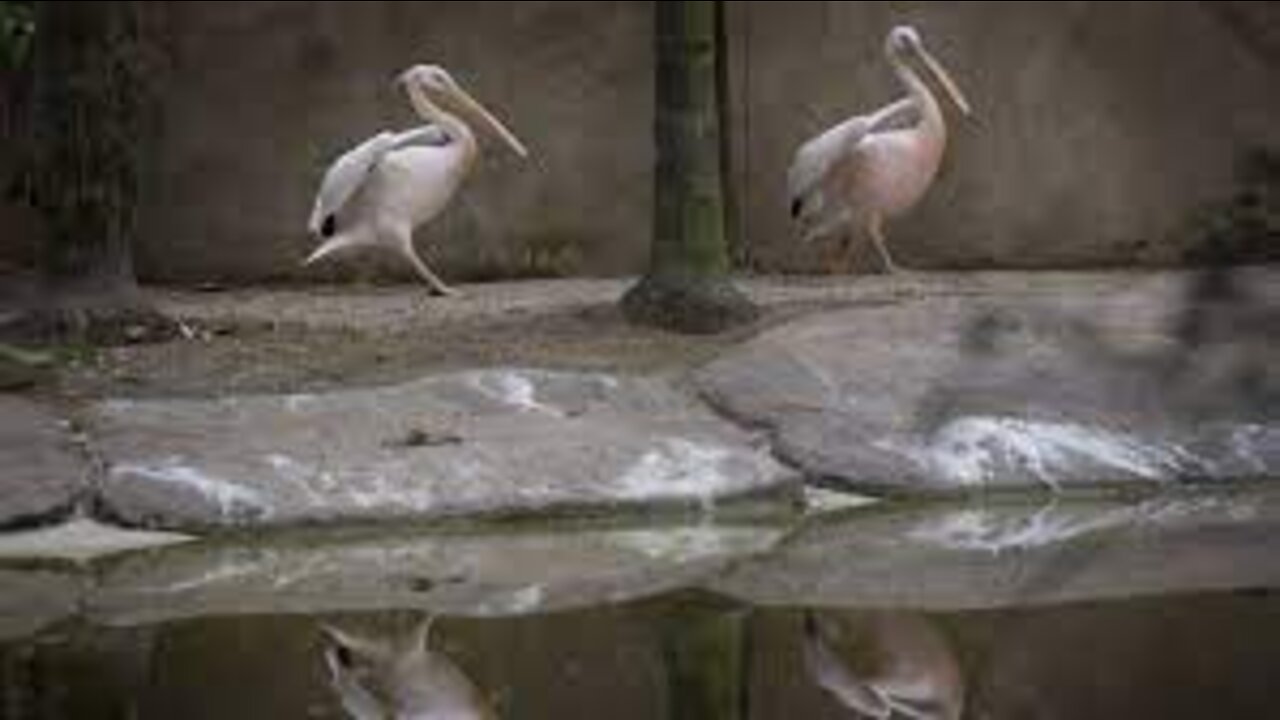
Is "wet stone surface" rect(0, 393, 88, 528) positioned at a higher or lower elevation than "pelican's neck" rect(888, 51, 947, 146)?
lower

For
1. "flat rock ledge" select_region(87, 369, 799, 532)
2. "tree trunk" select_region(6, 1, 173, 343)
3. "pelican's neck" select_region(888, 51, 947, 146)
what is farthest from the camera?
"pelican's neck" select_region(888, 51, 947, 146)

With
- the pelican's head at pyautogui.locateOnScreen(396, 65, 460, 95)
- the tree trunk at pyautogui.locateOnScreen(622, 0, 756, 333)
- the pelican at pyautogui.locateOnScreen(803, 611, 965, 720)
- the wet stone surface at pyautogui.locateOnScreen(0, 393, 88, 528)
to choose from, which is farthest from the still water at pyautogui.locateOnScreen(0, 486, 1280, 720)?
the pelican's head at pyautogui.locateOnScreen(396, 65, 460, 95)

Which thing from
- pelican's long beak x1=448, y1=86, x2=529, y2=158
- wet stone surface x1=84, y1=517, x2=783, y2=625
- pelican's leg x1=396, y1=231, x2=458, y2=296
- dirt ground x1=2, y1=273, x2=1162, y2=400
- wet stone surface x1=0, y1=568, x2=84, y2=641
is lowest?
wet stone surface x1=84, y1=517, x2=783, y2=625

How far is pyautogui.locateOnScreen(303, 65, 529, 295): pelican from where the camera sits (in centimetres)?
949

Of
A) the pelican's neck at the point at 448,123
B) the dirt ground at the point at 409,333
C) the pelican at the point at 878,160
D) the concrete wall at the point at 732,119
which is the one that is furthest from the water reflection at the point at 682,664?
the concrete wall at the point at 732,119

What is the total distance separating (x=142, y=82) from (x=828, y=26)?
11.5ft

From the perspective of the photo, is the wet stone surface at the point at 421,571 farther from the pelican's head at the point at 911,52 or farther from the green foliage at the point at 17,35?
the pelican's head at the point at 911,52

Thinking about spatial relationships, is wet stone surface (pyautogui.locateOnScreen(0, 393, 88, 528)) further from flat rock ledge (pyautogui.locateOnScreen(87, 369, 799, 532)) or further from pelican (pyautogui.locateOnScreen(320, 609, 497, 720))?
pelican (pyautogui.locateOnScreen(320, 609, 497, 720))

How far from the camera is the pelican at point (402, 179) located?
9492 millimetres

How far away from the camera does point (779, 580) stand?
6.83 metres

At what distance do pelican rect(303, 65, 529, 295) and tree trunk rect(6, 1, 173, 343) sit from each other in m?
0.83

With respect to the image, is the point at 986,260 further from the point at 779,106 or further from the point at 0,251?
the point at 0,251

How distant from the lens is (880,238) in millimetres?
10680

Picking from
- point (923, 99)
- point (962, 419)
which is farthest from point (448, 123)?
point (962, 419)
